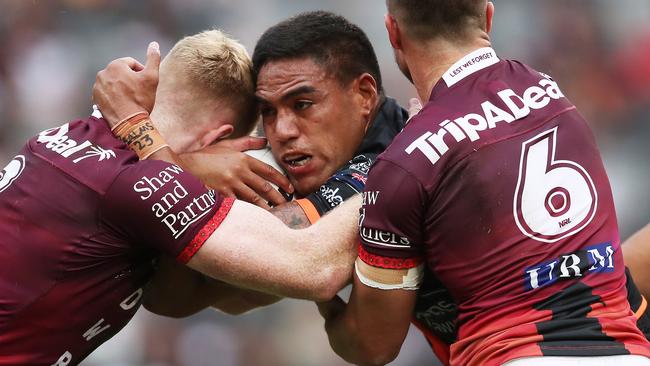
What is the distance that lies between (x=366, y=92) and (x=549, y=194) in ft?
4.54

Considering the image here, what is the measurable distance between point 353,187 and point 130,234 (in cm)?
101

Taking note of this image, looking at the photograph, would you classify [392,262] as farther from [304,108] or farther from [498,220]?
[304,108]

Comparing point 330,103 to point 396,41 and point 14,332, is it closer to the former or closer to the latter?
point 396,41

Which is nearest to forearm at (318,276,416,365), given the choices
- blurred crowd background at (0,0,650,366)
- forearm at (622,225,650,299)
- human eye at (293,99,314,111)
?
human eye at (293,99,314,111)

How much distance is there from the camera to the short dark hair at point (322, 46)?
4680 millimetres

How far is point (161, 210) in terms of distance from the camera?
3850mm

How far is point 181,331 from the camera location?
9.08 meters

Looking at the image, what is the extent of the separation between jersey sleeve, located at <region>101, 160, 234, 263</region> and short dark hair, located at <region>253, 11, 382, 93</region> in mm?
1027

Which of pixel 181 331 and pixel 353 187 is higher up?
pixel 353 187

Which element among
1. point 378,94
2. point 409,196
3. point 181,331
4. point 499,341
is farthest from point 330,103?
point 181,331

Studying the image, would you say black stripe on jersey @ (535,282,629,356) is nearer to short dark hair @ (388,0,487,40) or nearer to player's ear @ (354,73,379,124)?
short dark hair @ (388,0,487,40)

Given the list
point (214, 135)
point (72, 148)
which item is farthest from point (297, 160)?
point (72, 148)

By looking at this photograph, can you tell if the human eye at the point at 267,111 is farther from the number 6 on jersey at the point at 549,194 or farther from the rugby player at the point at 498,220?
the number 6 on jersey at the point at 549,194

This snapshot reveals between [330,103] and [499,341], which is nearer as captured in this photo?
[499,341]
